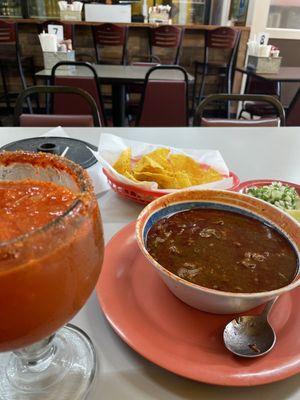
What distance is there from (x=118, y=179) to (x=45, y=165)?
41cm

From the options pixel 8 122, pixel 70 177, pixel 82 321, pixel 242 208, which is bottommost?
pixel 8 122

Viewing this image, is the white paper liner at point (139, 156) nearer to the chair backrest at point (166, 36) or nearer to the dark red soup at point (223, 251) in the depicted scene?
the dark red soup at point (223, 251)

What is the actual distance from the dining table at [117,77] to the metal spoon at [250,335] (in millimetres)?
2847

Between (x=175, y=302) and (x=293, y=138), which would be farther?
(x=293, y=138)

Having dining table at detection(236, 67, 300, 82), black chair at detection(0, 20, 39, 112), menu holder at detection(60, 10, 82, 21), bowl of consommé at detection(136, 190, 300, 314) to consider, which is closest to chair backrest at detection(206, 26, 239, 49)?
dining table at detection(236, 67, 300, 82)

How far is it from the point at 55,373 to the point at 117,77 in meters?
3.01

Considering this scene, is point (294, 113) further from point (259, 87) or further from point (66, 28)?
point (66, 28)

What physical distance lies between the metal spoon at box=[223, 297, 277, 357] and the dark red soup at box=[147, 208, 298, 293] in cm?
4

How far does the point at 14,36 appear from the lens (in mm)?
4469

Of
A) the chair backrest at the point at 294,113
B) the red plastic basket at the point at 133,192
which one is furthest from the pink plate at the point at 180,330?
the chair backrest at the point at 294,113

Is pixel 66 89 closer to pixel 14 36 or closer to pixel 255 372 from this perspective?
pixel 255 372

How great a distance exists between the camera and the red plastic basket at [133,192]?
34.1 inches

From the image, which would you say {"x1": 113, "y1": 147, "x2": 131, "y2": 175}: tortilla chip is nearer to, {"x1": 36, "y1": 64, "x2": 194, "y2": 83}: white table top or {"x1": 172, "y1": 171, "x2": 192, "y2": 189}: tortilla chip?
{"x1": 172, "y1": 171, "x2": 192, "y2": 189}: tortilla chip

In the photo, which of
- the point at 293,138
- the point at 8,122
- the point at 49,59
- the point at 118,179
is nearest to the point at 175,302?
the point at 118,179
